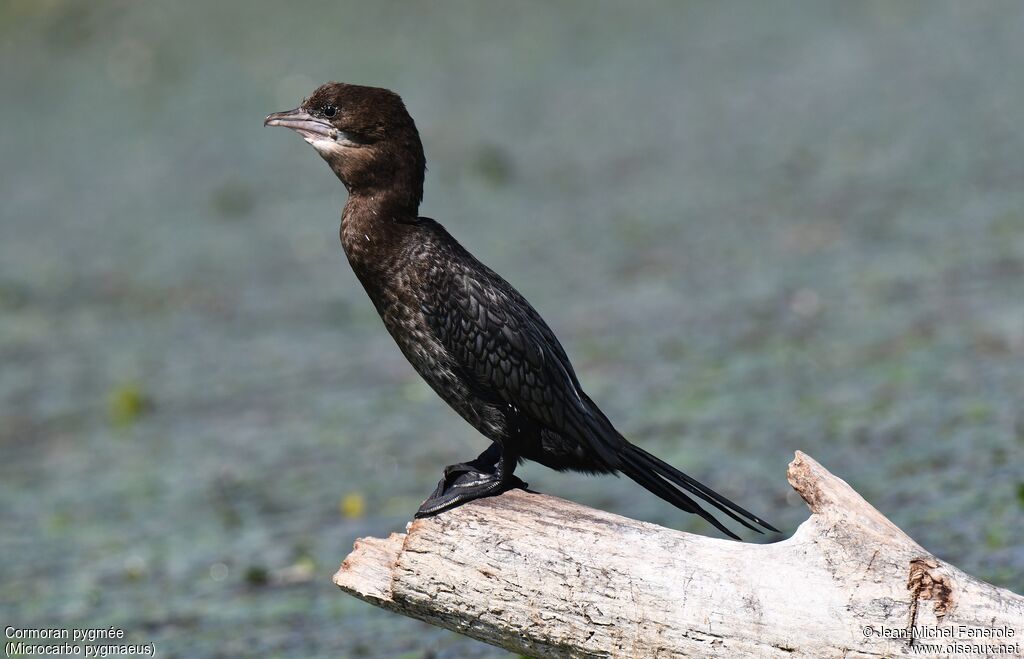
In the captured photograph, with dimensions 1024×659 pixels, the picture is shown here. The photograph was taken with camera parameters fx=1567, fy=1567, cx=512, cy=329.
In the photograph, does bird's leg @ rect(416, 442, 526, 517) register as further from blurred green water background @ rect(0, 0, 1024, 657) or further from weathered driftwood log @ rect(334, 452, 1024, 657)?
blurred green water background @ rect(0, 0, 1024, 657)

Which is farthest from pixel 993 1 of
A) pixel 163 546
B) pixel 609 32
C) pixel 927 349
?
pixel 163 546

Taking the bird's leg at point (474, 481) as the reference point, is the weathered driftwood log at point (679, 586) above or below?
below

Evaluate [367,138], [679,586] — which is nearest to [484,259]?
[367,138]

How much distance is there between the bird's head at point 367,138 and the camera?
4.01 meters

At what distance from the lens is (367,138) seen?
403 cm

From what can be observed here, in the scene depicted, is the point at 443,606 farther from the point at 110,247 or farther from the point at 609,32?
the point at 609,32

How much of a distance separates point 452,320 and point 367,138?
526mm

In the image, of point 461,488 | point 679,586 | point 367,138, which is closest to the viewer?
point 679,586

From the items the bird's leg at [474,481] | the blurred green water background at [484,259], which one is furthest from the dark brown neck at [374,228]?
the blurred green water background at [484,259]

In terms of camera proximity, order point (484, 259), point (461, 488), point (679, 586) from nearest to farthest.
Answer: point (679, 586) → point (461, 488) → point (484, 259)

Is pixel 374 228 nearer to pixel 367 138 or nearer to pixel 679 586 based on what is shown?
pixel 367 138

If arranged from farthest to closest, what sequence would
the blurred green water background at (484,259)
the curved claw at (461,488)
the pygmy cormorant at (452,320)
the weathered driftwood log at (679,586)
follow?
the blurred green water background at (484,259)
the pygmy cormorant at (452,320)
the curved claw at (461,488)
the weathered driftwood log at (679,586)

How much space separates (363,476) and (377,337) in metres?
2.07

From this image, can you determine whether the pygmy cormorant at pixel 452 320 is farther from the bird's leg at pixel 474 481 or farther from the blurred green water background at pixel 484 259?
the blurred green water background at pixel 484 259
